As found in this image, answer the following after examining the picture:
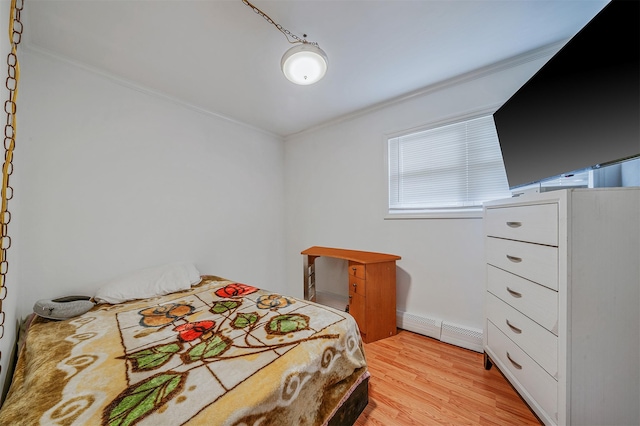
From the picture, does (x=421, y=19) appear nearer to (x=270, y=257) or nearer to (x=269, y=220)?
(x=269, y=220)

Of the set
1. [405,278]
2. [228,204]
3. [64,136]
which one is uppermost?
[64,136]

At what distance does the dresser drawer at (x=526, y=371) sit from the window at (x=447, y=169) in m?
1.12

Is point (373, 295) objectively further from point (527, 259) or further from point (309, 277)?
point (527, 259)

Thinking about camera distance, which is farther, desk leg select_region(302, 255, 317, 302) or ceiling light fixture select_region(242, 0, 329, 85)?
desk leg select_region(302, 255, 317, 302)

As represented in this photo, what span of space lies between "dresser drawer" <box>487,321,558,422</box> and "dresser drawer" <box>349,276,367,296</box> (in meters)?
0.99

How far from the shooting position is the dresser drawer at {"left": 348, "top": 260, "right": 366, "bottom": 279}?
2157mm

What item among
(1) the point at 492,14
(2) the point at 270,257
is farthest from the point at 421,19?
(2) the point at 270,257

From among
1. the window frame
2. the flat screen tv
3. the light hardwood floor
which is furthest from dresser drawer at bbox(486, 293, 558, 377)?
the flat screen tv

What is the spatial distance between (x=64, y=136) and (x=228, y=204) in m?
1.49

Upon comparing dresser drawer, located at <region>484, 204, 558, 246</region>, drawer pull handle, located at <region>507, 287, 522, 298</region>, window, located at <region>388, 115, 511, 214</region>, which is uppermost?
window, located at <region>388, 115, 511, 214</region>

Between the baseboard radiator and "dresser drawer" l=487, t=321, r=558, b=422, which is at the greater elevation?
"dresser drawer" l=487, t=321, r=558, b=422

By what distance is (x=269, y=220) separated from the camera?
11.0 ft

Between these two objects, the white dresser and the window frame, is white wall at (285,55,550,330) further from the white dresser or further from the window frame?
the white dresser

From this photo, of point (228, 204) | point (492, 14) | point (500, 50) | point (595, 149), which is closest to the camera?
point (595, 149)
